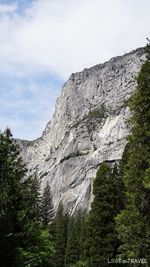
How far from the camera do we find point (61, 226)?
285 ft

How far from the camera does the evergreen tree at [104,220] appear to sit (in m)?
33.9

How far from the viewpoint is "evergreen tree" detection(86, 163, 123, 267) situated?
33.9 metres

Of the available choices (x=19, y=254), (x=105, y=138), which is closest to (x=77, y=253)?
(x=19, y=254)

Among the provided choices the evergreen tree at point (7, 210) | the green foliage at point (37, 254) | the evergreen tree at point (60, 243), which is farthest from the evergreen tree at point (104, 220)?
the evergreen tree at point (60, 243)

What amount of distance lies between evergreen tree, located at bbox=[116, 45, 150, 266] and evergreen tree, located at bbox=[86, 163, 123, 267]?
9614 millimetres

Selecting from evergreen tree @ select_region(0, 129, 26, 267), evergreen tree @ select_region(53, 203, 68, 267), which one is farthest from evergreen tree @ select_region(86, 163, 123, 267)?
evergreen tree @ select_region(53, 203, 68, 267)

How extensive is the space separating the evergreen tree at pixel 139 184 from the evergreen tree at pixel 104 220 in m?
9.61

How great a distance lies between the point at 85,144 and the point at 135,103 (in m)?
170

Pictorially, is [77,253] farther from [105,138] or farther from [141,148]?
[105,138]

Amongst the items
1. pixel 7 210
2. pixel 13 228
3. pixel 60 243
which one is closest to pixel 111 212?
pixel 13 228

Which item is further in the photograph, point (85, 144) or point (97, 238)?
point (85, 144)

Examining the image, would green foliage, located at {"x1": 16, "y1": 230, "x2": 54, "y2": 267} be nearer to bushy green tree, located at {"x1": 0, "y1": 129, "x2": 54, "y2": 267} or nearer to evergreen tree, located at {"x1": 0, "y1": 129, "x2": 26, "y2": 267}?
bushy green tree, located at {"x1": 0, "y1": 129, "x2": 54, "y2": 267}

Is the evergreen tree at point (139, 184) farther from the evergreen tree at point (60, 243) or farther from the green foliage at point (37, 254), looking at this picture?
the evergreen tree at point (60, 243)

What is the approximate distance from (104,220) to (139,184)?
1161 cm
